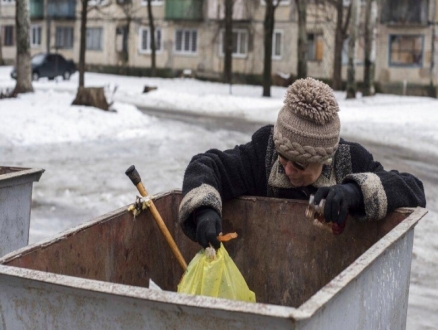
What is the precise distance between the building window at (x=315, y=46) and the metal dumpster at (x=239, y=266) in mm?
41522

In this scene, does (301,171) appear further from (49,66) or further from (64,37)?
(64,37)

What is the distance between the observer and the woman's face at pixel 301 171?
373 cm

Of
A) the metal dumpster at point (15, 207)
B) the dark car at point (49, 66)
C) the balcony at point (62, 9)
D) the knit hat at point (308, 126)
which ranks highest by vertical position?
the balcony at point (62, 9)

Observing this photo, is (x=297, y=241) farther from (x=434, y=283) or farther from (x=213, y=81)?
(x=213, y=81)

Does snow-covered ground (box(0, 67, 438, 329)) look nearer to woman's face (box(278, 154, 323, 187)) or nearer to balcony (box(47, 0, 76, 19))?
woman's face (box(278, 154, 323, 187))

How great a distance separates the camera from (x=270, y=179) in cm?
399

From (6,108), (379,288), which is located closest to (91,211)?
(379,288)

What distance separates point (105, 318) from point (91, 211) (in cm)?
723

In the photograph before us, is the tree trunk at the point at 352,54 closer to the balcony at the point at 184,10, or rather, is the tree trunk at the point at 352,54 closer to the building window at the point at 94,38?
the balcony at the point at 184,10

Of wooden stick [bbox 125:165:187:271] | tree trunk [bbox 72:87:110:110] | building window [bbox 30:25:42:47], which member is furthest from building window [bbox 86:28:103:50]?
wooden stick [bbox 125:165:187:271]

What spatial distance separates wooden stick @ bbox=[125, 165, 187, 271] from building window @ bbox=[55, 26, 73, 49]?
52169mm

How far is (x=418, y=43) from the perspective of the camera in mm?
42594

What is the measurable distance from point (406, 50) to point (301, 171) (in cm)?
4024

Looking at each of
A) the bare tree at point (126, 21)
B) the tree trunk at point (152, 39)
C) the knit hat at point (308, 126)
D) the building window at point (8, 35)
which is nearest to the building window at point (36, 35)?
the building window at point (8, 35)
